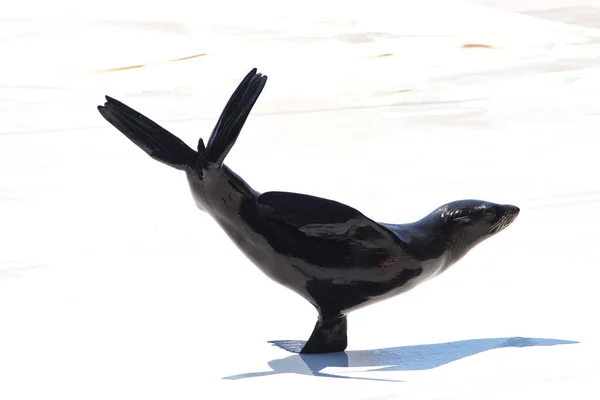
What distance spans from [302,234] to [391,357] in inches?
11.7

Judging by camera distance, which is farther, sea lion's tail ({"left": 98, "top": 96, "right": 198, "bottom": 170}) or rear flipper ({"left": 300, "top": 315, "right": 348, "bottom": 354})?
rear flipper ({"left": 300, "top": 315, "right": 348, "bottom": 354})

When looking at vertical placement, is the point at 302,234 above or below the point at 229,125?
below

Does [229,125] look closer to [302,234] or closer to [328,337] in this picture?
[302,234]

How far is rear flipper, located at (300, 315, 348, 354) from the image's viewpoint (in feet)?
7.61

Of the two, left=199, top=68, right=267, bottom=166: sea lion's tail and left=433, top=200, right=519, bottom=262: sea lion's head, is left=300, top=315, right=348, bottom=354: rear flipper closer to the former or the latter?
left=433, top=200, right=519, bottom=262: sea lion's head

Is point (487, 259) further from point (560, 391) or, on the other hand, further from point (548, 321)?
point (560, 391)

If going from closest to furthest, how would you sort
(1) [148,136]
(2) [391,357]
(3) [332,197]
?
(1) [148,136] → (2) [391,357] → (3) [332,197]

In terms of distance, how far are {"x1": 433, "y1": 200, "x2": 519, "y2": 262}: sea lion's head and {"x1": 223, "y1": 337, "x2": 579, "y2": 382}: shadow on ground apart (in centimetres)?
17

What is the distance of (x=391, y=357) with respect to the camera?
232cm

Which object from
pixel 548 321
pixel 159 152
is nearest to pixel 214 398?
pixel 159 152

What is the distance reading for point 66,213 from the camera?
3.49 metres

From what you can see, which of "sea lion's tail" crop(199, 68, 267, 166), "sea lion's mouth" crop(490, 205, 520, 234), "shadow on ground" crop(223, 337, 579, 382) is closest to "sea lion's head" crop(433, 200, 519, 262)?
"sea lion's mouth" crop(490, 205, 520, 234)

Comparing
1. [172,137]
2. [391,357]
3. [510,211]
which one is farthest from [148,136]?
[510,211]

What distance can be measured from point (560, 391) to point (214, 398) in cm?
58
